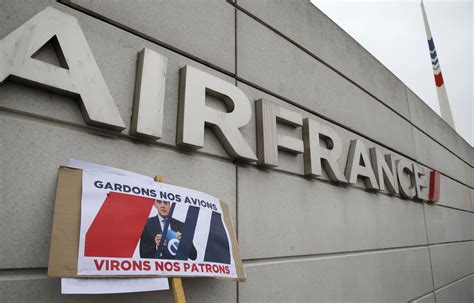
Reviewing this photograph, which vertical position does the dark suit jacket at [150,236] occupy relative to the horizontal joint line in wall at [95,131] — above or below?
below

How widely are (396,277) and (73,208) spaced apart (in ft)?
12.1

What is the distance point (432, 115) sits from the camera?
6242 millimetres

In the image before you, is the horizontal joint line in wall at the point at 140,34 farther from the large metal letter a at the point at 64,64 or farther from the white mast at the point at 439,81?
the white mast at the point at 439,81

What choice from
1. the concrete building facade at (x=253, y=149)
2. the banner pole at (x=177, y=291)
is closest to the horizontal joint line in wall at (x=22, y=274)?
the concrete building facade at (x=253, y=149)

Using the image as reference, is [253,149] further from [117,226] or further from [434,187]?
[434,187]

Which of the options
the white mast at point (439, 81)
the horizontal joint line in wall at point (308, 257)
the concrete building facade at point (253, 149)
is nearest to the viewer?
the concrete building facade at point (253, 149)

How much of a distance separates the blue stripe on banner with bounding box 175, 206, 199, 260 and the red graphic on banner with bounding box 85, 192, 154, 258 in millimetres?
204

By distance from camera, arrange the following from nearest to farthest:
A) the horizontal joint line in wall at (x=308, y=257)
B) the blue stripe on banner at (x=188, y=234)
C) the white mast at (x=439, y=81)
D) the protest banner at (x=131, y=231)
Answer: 1. the protest banner at (x=131, y=231)
2. the blue stripe on banner at (x=188, y=234)
3. the horizontal joint line in wall at (x=308, y=257)
4. the white mast at (x=439, y=81)

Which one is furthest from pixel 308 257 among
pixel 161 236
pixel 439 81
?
pixel 439 81

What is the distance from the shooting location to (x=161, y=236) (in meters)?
1.40

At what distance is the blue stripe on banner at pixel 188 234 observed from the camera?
57.1 inches

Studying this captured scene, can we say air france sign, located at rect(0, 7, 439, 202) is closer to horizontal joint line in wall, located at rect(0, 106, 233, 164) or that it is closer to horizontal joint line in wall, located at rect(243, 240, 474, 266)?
horizontal joint line in wall, located at rect(0, 106, 233, 164)

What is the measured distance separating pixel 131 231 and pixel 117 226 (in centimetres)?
6

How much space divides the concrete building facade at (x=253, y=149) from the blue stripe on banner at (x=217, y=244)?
0.27 m
